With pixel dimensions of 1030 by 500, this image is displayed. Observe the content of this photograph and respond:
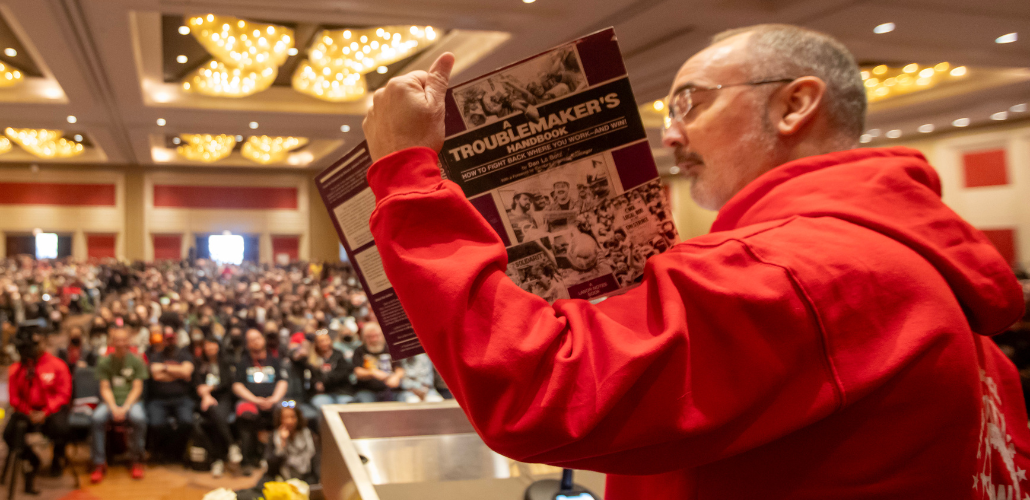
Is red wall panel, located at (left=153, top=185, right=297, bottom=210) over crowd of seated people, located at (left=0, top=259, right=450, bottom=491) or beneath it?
over

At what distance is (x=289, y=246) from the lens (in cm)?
2452

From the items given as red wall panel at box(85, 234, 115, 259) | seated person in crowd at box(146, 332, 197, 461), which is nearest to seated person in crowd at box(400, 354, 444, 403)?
seated person in crowd at box(146, 332, 197, 461)

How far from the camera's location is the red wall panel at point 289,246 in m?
24.4

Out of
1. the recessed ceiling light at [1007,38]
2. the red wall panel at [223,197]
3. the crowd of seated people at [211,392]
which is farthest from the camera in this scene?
the red wall panel at [223,197]

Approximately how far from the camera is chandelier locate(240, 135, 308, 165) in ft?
59.1

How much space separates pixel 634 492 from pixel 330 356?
6.02m

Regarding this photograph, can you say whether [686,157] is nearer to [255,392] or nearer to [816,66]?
[816,66]

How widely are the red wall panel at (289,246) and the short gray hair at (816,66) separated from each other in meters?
25.2

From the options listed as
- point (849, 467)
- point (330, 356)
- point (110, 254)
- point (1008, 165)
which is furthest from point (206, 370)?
point (110, 254)

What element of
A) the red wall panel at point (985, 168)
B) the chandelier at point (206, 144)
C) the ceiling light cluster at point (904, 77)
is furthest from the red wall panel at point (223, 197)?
the red wall panel at point (985, 168)

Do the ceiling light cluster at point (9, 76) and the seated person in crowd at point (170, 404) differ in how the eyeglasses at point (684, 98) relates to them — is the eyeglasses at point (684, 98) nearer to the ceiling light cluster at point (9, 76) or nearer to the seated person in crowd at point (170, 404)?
the seated person in crowd at point (170, 404)

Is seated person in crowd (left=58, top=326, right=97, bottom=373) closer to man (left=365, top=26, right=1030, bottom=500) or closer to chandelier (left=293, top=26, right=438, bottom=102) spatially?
chandelier (left=293, top=26, right=438, bottom=102)

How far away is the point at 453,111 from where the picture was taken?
938 mm

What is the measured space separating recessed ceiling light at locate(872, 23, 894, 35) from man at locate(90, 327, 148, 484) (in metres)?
9.29
